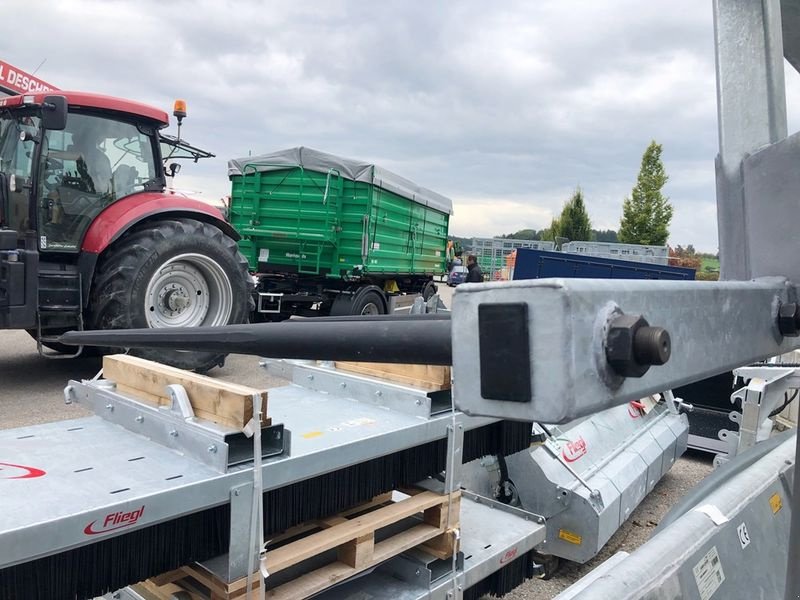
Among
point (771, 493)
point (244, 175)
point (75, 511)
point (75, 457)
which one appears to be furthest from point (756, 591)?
point (244, 175)

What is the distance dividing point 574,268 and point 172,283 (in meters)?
7.48

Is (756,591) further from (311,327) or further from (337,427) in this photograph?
(311,327)

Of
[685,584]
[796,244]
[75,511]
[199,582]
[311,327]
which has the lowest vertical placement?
[199,582]

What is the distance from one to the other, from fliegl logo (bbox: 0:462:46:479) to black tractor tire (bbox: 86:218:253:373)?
393 centimetres

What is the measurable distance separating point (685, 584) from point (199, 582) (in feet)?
4.23

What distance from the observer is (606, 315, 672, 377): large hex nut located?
541 mm

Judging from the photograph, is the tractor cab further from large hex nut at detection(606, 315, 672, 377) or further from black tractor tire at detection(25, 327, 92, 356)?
large hex nut at detection(606, 315, 672, 377)

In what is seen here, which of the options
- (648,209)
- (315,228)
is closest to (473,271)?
(315,228)

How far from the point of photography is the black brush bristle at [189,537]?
1.38 metres

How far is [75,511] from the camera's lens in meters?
1.31

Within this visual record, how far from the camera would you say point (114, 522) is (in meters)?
1.37

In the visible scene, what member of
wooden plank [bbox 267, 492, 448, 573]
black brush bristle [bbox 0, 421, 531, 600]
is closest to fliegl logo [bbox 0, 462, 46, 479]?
black brush bristle [bbox 0, 421, 531, 600]

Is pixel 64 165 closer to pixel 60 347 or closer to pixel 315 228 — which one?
pixel 60 347

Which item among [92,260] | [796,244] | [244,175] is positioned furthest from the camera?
[244,175]
